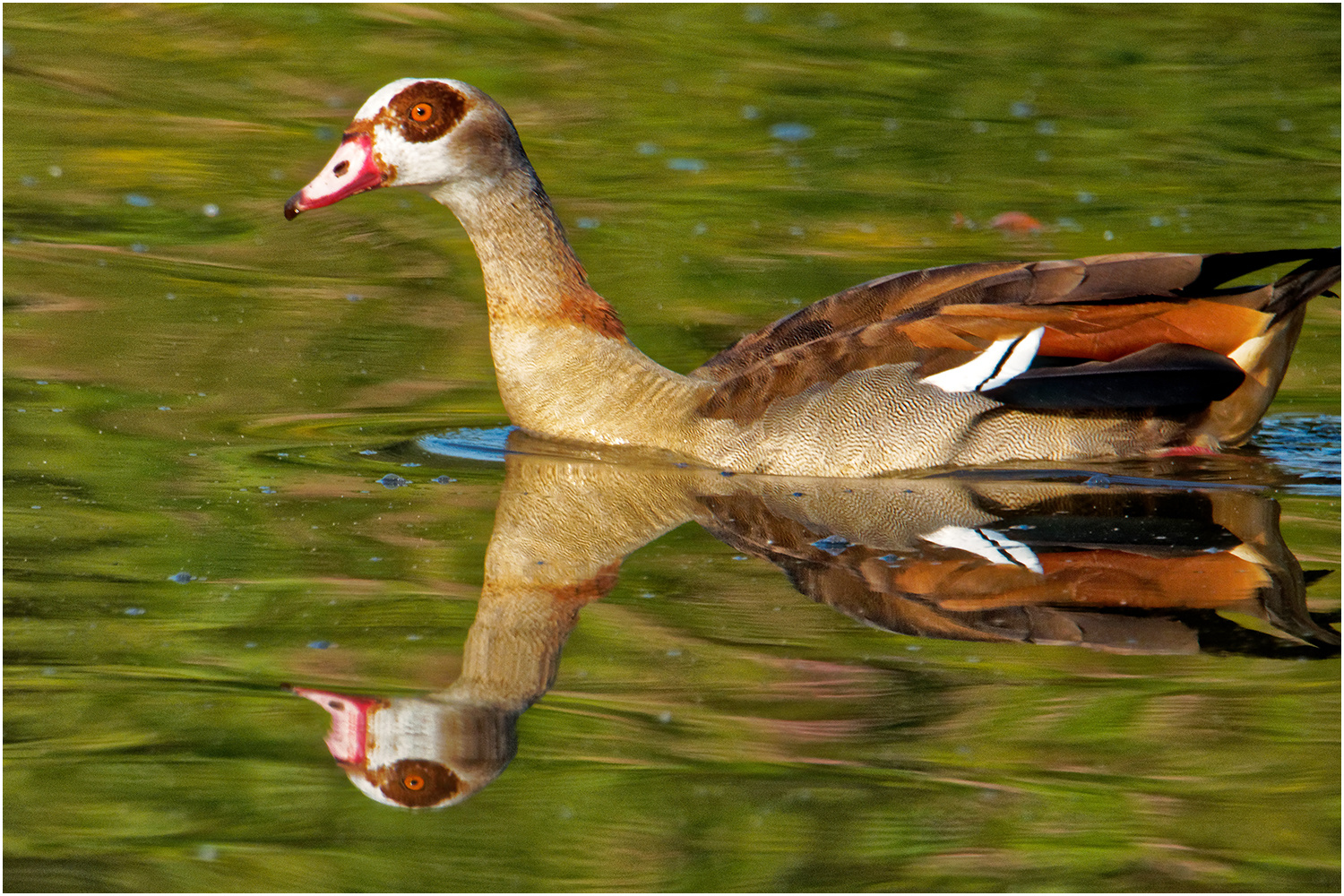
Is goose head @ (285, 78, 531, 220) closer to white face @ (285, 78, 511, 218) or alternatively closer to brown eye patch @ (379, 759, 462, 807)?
white face @ (285, 78, 511, 218)

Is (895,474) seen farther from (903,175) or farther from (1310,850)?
(903,175)

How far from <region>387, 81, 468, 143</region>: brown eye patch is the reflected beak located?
0.53 ft

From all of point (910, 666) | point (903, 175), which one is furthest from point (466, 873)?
point (903, 175)

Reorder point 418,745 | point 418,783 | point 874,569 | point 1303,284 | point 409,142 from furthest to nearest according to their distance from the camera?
point 409,142
point 1303,284
point 874,569
point 418,745
point 418,783

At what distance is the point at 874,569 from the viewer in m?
6.07

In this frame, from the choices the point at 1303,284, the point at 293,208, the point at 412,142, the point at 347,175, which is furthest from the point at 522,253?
the point at 1303,284

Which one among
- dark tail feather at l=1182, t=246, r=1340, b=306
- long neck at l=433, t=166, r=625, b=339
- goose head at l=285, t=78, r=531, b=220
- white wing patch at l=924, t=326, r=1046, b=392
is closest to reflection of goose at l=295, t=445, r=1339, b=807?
white wing patch at l=924, t=326, r=1046, b=392

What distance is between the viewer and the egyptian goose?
739cm

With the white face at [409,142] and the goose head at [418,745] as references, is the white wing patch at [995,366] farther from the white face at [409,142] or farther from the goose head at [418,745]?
the goose head at [418,745]

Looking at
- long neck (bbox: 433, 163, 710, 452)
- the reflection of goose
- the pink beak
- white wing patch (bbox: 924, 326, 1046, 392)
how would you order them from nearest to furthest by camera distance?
the pink beak, the reflection of goose, white wing patch (bbox: 924, 326, 1046, 392), long neck (bbox: 433, 163, 710, 452)

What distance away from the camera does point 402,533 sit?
647 centimetres

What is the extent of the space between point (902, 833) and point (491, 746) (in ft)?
3.81

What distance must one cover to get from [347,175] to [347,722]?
3405 mm

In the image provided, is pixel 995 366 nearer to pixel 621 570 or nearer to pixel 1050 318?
pixel 1050 318
